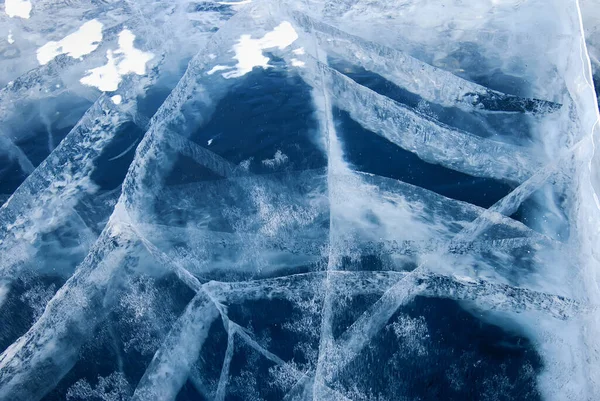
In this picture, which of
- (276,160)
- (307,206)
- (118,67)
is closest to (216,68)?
(118,67)

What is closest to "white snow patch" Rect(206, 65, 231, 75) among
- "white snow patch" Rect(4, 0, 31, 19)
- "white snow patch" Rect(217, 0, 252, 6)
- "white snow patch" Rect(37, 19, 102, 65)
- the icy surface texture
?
the icy surface texture

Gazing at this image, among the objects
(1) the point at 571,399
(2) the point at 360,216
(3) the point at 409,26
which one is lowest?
(1) the point at 571,399

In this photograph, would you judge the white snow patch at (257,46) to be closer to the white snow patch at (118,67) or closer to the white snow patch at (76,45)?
the white snow patch at (118,67)

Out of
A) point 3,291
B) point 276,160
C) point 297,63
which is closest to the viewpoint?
point 3,291

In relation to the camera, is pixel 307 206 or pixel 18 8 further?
pixel 18 8

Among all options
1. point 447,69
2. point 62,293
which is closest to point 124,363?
point 62,293

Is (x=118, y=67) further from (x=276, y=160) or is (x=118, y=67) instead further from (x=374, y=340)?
(x=374, y=340)

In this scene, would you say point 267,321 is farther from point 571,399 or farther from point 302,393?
point 571,399
